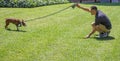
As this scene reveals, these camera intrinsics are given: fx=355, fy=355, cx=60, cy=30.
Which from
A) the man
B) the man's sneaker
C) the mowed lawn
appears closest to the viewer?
the mowed lawn

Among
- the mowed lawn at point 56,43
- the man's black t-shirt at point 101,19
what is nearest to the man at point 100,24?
the man's black t-shirt at point 101,19

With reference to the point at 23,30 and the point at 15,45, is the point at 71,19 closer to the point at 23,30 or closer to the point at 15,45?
the point at 23,30

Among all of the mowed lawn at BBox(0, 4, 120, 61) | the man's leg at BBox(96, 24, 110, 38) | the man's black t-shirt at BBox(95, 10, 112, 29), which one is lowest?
the mowed lawn at BBox(0, 4, 120, 61)

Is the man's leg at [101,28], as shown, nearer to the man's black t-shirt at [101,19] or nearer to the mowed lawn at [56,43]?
the man's black t-shirt at [101,19]

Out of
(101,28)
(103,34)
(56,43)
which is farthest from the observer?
(103,34)

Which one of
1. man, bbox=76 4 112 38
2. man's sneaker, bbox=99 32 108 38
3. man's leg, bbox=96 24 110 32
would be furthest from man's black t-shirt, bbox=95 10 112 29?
man's sneaker, bbox=99 32 108 38

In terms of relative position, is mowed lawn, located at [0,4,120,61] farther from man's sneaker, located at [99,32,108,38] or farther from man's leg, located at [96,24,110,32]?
man's leg, located at [96,24,110,32]

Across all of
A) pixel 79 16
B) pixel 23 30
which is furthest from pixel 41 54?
pixel 79 16

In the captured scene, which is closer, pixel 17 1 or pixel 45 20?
pixel 45 20

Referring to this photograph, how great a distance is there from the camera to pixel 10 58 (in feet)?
29.6

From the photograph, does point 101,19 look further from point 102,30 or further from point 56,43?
point 56,43

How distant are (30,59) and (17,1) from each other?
13892 millimetres

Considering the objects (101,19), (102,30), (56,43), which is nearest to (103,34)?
(102,30)

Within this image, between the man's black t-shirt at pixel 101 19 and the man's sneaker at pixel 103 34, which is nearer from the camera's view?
the man's black t-shirt at pixel 101 19
